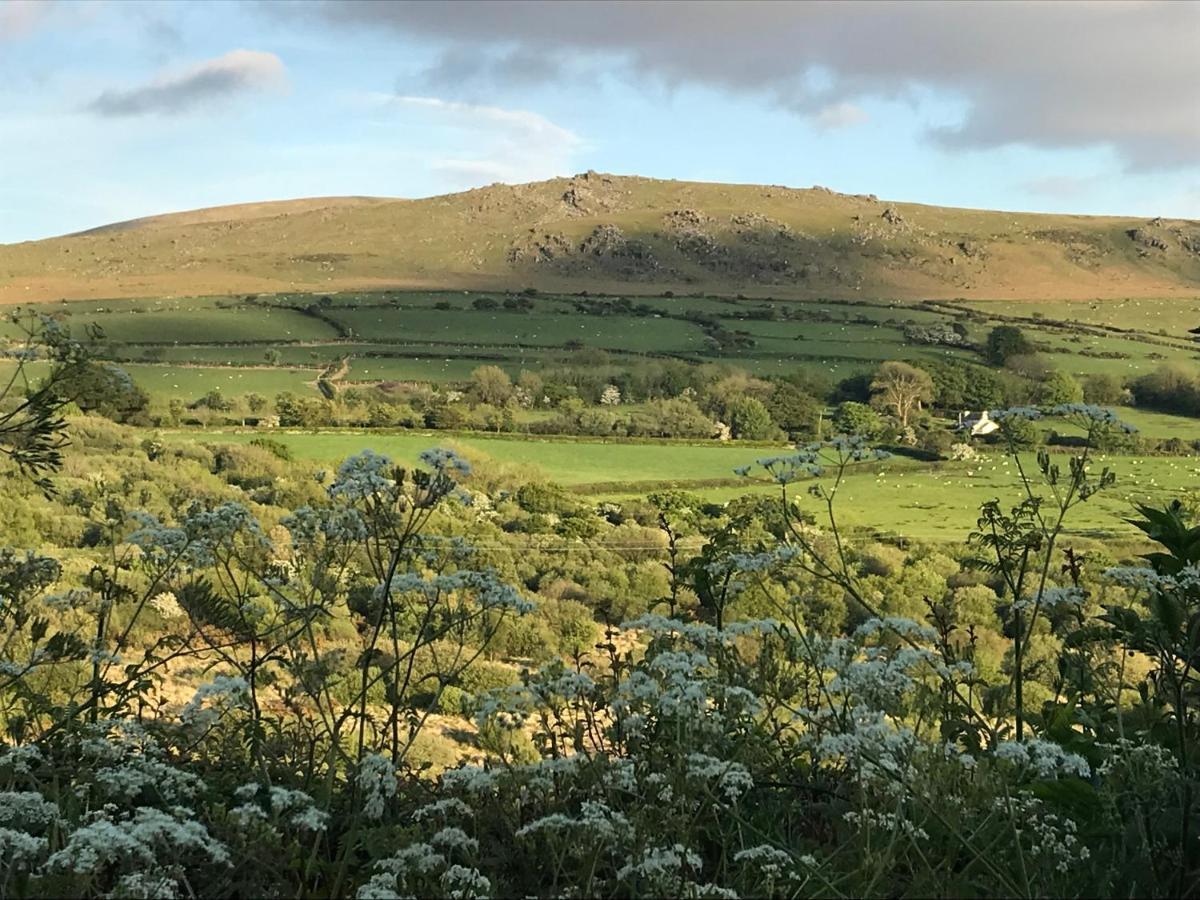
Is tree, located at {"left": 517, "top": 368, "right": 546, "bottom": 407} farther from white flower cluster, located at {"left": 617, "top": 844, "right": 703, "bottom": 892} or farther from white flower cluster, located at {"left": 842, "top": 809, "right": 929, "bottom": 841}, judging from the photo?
white flower cluster, located at {"left": 617, "top": 844, "right": 703, "bottom": 892}

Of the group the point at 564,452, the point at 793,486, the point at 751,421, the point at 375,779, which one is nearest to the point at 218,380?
the point at 564,452

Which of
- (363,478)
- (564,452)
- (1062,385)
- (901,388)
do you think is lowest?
(564,452)

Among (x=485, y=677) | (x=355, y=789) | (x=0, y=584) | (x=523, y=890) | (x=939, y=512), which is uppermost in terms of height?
(x=0, y=584)

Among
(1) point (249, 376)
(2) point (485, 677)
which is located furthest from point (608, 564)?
(1) point (249, 376)

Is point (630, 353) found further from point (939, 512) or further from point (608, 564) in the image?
point (608, 564)

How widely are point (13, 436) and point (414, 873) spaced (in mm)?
3198

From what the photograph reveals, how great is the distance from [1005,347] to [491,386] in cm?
5768

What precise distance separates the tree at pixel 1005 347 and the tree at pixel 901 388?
18.8m

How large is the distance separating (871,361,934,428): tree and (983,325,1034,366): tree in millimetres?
18758

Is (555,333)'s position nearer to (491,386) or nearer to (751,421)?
(491,386)

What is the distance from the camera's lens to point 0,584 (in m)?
5.42

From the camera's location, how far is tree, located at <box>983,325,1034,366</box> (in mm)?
114188

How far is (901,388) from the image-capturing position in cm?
9150

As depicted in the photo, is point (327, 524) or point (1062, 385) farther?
point (1062, 385)
